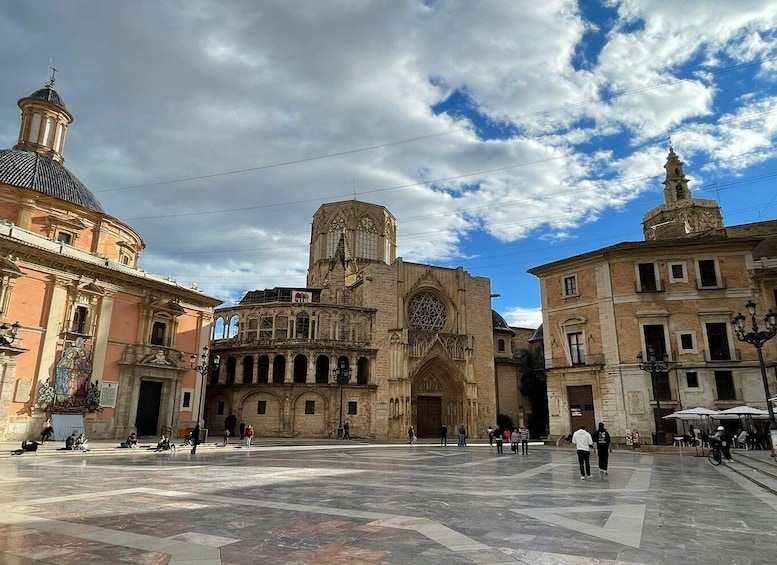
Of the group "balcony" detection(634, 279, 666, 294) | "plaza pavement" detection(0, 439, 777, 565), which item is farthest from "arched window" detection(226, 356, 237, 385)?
"balcony" detection(634, 279, 666, 294)

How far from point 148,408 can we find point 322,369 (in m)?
13.9

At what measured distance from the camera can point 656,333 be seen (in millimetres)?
27547

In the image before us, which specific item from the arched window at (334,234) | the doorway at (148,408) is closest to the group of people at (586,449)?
the doorway at (148,408)

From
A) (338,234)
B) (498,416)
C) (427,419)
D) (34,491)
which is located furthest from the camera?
(338,234)

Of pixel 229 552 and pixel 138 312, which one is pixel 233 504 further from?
pixel 138 312

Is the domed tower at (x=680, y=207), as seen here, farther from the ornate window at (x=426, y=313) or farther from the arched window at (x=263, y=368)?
the arched window at (x=263, y=368)

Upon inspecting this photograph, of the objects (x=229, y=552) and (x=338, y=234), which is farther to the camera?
(x=338, y=234)

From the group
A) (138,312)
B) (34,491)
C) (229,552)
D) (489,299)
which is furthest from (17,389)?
(489,299)

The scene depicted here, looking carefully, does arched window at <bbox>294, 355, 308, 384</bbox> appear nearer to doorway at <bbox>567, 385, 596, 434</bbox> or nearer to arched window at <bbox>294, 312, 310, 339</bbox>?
arched window at <bbox>294, 312, 310, 339</bbox>

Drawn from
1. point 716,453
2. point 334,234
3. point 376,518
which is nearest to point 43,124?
point 334,234

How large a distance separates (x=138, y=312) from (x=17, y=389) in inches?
300

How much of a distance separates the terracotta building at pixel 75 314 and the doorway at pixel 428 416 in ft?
61.6

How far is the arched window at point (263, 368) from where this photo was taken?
40.0 m

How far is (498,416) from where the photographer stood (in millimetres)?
47812
